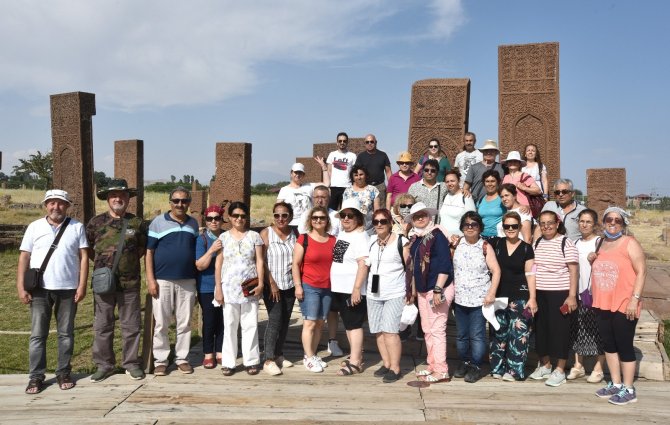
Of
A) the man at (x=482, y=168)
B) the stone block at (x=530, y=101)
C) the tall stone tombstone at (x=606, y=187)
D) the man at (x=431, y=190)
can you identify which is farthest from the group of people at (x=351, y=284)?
the tall stone tombstone at (x=606, y=187)

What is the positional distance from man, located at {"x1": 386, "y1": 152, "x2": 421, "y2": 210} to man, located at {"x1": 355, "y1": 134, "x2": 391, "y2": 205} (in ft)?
1.72

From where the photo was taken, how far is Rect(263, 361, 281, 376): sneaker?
446 centimetres

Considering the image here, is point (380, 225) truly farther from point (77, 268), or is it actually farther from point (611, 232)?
point (77, 268)

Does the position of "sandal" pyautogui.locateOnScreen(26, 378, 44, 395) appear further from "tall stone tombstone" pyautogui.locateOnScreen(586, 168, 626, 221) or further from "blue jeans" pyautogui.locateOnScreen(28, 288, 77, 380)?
"tall stone tombstone" pyautogui.locateOnScreen(586, 168, 626, 221)

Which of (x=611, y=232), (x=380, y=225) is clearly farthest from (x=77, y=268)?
(x=611, y=232)

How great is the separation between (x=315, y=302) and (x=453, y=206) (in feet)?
5.06

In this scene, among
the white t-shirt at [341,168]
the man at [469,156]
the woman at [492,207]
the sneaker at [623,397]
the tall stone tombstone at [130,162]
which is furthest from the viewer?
the tall stone tombstone at [130,162]

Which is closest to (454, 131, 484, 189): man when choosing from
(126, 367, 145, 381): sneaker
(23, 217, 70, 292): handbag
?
(126, 367, 145, 381): sneaker

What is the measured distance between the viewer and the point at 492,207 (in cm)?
499

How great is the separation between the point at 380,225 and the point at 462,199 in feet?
3.76

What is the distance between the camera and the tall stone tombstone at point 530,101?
7.59m

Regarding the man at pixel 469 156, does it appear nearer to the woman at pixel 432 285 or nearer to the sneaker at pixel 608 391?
the woman at pixel 432 285

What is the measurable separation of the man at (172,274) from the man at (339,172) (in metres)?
2.32

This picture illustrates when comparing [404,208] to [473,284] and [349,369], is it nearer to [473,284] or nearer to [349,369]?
[473,284]
